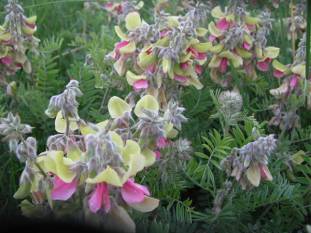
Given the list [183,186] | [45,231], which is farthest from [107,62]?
[45,231]

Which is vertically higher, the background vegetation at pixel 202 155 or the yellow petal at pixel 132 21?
the yellow petal at pixel 132 21

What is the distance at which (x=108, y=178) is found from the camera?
0.78 meters

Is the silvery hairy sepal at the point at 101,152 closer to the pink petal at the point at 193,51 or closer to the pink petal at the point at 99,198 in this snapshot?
the pink petal at the point at 99,198

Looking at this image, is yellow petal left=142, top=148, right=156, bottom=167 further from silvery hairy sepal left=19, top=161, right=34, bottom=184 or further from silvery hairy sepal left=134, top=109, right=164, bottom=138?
silvery hairy sepal left=19, top=161, right=34, bottom=184

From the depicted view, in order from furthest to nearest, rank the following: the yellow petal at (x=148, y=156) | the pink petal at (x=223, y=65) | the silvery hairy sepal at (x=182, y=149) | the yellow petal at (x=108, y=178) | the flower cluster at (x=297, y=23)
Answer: the flower cluster at (x=297, y=23), the pink petal at (x=223, y=65), the silvery hairy sepal at (x=182, y=149), the yellow petal at (x=148, y=156), the yellow petal at (x=108, y=178)

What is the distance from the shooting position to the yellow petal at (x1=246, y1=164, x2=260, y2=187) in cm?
96

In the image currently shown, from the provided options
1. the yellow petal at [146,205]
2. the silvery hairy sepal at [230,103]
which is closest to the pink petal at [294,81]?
the silvery hairy sepal at [230,103]

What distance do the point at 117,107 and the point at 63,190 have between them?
17 centimetres

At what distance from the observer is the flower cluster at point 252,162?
0.92m

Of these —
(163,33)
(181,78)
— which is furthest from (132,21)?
(181,78)

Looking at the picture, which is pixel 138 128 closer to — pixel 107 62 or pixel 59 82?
pixel 107 62

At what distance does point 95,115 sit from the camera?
1.23 metres

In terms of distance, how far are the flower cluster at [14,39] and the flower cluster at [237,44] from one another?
39 centimetres

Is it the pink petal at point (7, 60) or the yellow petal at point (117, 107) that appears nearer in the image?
the yellow petal at point (117, 107)
